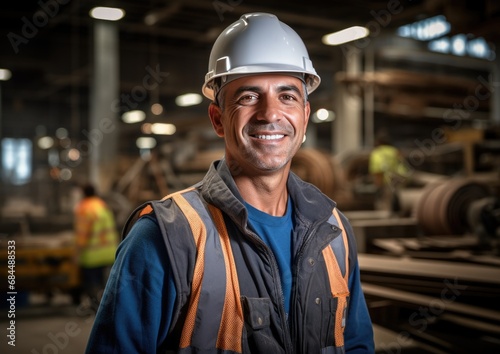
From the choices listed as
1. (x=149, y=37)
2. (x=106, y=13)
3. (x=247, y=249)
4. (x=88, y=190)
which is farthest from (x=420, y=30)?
(x=247, y=249)

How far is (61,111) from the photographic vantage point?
25953 mm

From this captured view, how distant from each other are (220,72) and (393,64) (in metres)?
17.6

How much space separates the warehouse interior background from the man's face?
2469 millimetres

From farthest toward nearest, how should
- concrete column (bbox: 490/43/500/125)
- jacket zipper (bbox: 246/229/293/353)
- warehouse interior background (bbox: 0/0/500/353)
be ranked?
concrete column (bbox: 490/43/500/125) < warehouse interior background (bbox: 0/0/500/353) < jacket zipper (bbox: 246/229/293/353)

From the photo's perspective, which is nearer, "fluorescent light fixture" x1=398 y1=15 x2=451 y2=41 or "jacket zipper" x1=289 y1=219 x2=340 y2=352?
"jacket zipper" x1=289 y1=219 x2=340 y2=352

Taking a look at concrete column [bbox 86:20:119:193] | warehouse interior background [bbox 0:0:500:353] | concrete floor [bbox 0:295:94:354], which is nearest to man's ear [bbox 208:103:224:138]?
warehouse interior background [bbox 0:0:500:353]

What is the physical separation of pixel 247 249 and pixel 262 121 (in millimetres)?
432

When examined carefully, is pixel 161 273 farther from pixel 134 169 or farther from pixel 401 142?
pixel 401 142

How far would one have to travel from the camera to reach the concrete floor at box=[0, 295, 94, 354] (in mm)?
5520

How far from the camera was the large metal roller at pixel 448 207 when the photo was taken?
236 inches

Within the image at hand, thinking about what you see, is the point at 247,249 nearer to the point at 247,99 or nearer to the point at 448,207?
the point at 247,99

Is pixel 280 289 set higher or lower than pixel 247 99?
lower

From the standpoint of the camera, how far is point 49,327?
6.48m

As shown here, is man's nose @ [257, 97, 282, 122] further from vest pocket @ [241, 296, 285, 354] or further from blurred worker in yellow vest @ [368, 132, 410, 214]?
blurred worker in yellow vest @ [368, 132, 410, 214]
